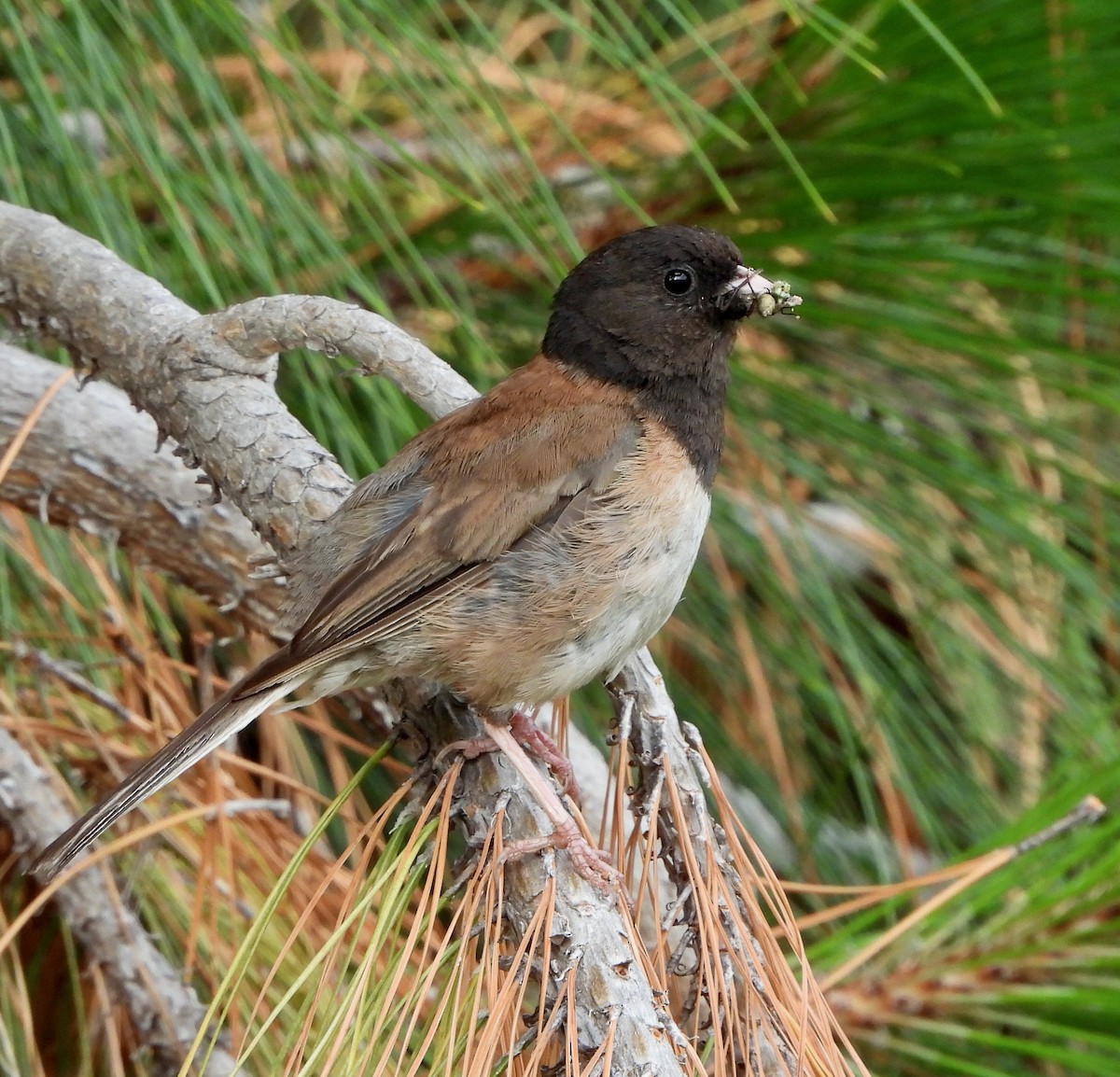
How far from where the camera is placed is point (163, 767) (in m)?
1.18

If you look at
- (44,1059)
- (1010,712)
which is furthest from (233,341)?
(1010,712)

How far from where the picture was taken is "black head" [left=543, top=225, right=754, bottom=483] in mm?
1582

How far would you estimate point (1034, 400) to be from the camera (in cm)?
237

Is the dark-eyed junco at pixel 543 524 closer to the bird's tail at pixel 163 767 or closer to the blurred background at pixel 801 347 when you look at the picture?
the bird's tail at pixel 163 767

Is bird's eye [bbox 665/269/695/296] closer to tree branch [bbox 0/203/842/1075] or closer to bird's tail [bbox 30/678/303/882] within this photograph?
tree branch [bbox 0/203/842/1075]

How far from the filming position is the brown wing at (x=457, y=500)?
133 cm

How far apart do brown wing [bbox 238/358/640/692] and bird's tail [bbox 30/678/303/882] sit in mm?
25

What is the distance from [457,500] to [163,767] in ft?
1.35

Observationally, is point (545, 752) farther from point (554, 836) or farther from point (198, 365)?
point (198, 365)

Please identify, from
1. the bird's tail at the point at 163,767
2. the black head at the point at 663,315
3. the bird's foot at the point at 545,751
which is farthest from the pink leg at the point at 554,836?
the black head at the point at 663,315

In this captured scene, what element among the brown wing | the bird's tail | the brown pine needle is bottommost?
the brown pine needle

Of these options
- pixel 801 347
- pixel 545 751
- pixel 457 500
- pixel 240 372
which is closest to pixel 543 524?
pixel 457 500

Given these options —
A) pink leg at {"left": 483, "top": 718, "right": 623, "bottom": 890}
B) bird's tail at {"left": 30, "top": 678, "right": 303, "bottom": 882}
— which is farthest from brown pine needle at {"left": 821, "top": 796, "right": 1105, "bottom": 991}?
bird's tail at {"left": 30, "top": 678, "right": 303, "bottom": 882}

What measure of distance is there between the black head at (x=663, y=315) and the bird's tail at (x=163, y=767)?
548 millimetres
